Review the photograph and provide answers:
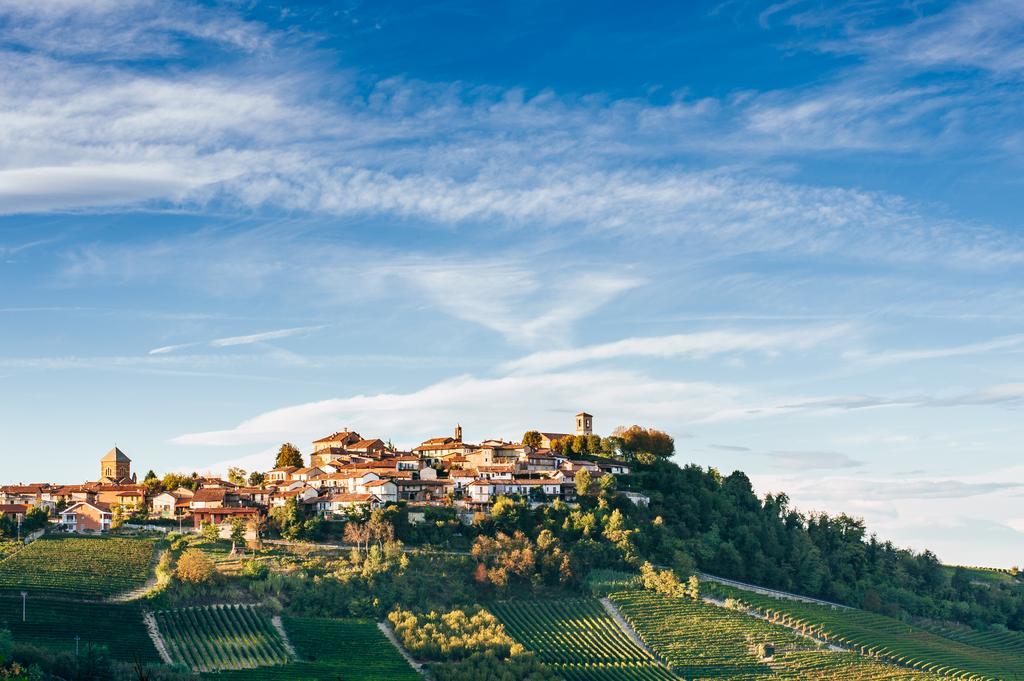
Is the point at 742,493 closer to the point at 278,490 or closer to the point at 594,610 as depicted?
Result: the point at 594,610

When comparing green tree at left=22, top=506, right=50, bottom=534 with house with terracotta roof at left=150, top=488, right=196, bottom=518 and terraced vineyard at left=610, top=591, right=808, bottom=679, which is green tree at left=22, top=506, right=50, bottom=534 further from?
terraced vineyard at left=610, top=591, right=808, bottom=679

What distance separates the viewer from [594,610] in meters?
75.5

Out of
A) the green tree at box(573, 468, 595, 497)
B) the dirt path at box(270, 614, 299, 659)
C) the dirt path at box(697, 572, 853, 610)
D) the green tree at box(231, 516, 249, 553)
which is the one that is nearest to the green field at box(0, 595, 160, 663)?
the dirt path at box(270, 614, 299, 659)

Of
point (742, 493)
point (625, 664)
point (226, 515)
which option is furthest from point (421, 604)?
point (742, 493)

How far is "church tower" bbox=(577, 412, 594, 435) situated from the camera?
116 meters

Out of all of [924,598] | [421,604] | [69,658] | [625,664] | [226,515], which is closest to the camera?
[69,658]

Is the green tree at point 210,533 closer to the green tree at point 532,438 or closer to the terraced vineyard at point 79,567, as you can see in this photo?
the terraced vineyard at point 79,567

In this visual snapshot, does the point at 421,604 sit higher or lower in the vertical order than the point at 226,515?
lower

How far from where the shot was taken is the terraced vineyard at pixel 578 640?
66.4m

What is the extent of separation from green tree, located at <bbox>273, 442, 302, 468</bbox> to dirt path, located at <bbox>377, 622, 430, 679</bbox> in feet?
129

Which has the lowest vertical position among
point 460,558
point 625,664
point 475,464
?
point 625,664

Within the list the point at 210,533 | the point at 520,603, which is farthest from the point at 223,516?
the point at 520,603

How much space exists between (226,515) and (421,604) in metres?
21.2

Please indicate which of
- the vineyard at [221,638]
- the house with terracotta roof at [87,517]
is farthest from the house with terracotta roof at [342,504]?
the vineyard at [221,638]
